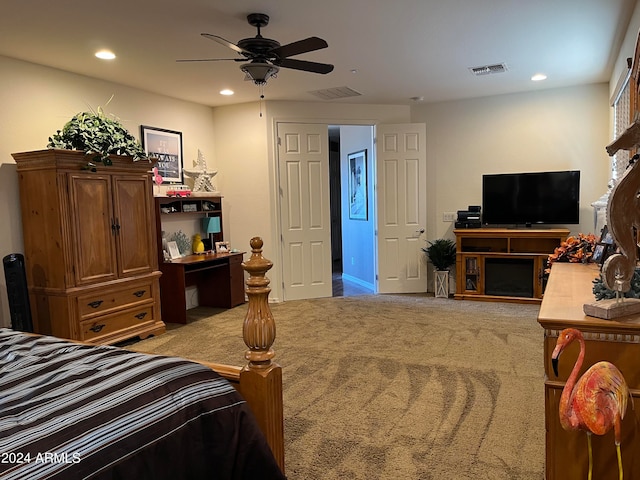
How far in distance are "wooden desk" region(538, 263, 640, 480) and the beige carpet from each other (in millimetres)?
516

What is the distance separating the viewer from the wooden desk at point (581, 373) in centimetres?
165

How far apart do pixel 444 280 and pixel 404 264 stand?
24.6 inches

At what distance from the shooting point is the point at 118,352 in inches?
72.4

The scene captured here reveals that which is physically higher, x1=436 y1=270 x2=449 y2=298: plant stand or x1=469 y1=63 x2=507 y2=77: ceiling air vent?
x1=469 y1=63 x2=507 y2=77: ceiling air vent

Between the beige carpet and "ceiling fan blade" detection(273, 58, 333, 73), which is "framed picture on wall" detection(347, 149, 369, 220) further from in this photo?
"ceiling fan blade" detection(273, 58, 333, 73)

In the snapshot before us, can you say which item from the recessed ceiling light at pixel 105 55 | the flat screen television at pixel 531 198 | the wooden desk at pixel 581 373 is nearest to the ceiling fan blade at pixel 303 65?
the recessed ceiling light at pixel 105 55

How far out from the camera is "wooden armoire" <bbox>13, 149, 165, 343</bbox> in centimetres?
394

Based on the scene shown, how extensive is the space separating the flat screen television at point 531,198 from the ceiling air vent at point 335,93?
2.09 m

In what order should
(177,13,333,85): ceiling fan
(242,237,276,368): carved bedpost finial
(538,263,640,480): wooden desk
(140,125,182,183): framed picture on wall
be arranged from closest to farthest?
(538,263,640,480): wooden desk
(242,237,276,368): carved bedpost finial
(177,13,333,85): ceiling fan
(140,125,182,183): framed picture on wall

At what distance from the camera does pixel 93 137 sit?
13.5 ft

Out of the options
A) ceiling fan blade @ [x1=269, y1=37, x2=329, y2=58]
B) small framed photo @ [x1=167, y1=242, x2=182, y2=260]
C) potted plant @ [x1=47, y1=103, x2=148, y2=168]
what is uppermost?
ceiling fan blade @ [x1=269, y1=37, x2=329, y2=58]

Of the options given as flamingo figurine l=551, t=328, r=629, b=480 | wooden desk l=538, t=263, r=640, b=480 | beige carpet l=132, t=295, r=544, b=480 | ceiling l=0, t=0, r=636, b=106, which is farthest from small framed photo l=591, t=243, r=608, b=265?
flamingo figurine l=551, t=328, r=629, b=480

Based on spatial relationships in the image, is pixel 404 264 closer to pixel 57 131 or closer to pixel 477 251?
pixel 477 251

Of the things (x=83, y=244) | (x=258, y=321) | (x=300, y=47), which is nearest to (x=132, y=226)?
(x=83, y=244)
